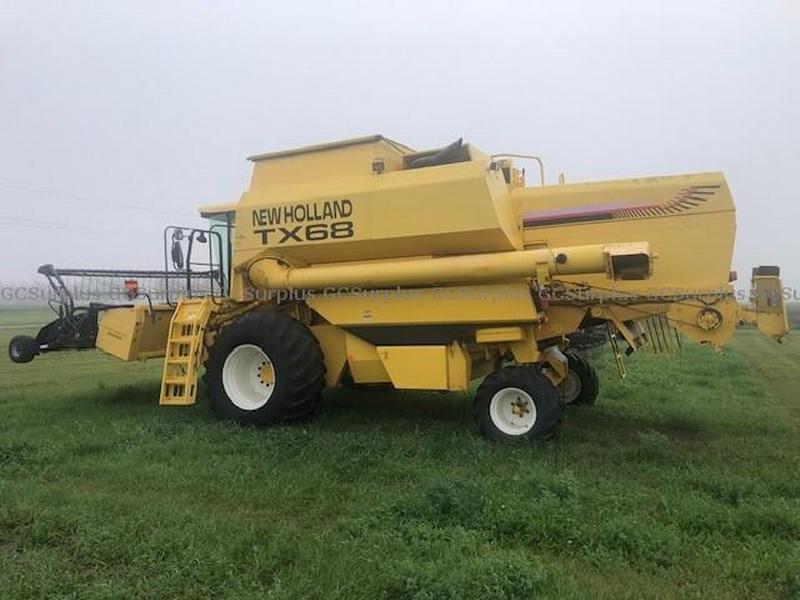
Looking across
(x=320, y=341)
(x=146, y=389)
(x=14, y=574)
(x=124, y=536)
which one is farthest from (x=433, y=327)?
(x=146, y=389)

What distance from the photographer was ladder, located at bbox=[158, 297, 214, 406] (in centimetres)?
794

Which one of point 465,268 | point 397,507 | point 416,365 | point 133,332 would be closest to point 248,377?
point 133,332

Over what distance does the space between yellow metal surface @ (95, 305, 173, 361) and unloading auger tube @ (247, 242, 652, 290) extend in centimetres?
193

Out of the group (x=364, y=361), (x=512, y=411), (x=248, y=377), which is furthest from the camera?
(x=248, y=377)

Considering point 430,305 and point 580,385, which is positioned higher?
point 430,305

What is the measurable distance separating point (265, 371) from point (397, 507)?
3.83 metres

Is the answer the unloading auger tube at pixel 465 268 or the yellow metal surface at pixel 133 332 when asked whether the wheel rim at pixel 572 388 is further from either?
the yellow metal surface at pixel 133 332

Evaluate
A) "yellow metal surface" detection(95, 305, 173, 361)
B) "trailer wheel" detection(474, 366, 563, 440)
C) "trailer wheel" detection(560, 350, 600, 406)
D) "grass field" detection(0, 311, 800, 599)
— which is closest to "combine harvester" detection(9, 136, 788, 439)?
"trailer wheel" detection(474, 366, 563, 440)

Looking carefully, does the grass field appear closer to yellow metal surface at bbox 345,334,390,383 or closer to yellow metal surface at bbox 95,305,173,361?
yellow metal surface at bbox 345,334,390,383

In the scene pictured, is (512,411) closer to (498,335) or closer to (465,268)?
(498,335)

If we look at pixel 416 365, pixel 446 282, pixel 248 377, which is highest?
pixel 446 282

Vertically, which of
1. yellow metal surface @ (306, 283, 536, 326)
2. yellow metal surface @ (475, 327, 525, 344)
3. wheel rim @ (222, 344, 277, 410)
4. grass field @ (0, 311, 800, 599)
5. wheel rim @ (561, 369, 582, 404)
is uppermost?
yellow metal surface @ (306, 283, 536, 326)

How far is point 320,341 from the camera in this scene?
8016mm

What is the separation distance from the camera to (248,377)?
26.7 feet
